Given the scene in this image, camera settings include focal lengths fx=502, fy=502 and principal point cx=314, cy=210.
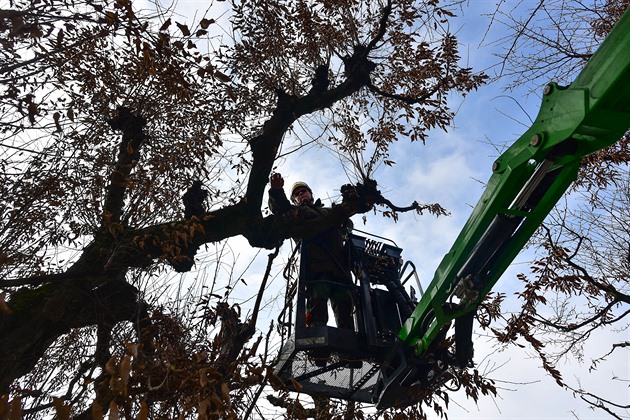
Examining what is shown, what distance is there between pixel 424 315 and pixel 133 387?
319 centimetres

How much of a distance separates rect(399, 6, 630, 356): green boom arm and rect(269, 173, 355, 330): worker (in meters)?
1.46

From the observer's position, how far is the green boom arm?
377 centimetres

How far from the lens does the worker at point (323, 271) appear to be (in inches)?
273

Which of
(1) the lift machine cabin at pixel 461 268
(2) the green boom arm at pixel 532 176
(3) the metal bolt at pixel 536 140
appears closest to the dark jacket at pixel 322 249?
(1) the lift machine cabin at pixel 461 268

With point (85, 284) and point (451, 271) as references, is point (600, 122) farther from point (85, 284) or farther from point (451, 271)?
point (85, 284)

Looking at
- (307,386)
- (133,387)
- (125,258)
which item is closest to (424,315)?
(307,386)

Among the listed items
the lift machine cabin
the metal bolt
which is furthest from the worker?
the metal bolt

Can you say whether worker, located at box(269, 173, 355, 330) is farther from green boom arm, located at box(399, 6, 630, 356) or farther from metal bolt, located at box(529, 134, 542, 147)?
metal bolt, located at box(529, 134, 542, 147)

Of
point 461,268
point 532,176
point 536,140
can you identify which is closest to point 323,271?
point 461,268

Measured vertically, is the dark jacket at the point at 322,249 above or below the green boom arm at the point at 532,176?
above

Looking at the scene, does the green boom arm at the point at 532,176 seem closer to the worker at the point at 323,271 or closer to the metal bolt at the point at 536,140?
the metal bolt at the point at 536,140

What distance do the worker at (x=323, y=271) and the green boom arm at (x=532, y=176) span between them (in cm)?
146

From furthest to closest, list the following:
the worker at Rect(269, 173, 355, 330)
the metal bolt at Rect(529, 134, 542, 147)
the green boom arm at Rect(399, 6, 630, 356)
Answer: the worker at Rect(269, 173, 355, 330) < the metal bolt at Rect(529, 134, 542, 147) < the green boom arm at Rect(399, 6, 630, 356)

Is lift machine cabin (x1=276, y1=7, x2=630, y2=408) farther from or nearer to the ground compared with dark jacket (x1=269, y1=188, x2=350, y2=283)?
nearer to the ground
